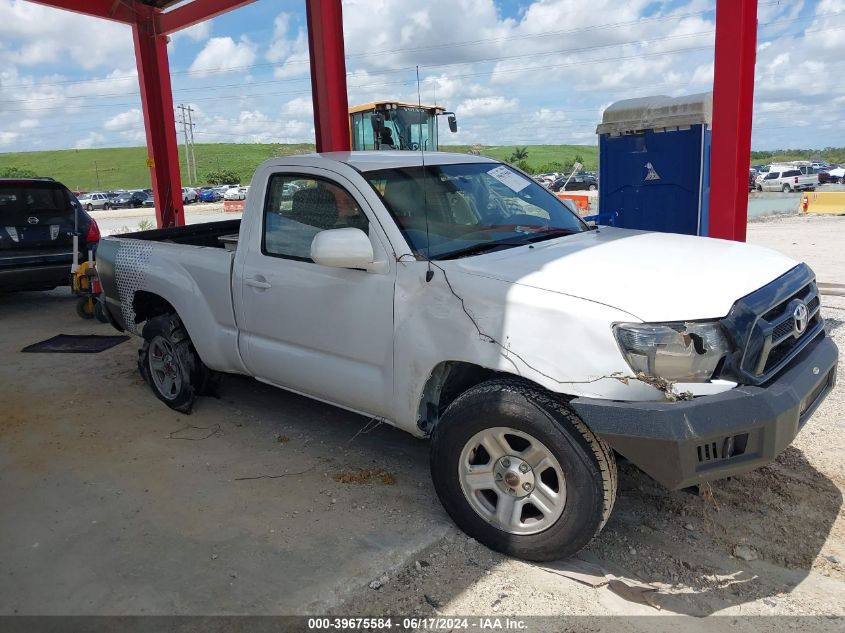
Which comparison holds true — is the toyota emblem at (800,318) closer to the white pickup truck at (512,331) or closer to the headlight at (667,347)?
the white pickup truck at (512,331)

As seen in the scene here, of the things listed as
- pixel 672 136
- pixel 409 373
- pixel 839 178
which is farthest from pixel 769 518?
pixel 839 178

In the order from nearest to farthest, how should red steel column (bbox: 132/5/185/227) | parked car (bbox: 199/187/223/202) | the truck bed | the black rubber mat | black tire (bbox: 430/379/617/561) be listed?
black tire (bbox: 430/379/617/561), the truck bed, the black rubber mat, red steel column (bbox: 132/5/185/227), parked car (bbox: 199/187/223/202)

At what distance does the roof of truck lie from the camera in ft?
12.9

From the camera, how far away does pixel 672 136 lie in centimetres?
A: 671

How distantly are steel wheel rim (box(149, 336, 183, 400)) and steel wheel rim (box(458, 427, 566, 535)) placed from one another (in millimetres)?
2725

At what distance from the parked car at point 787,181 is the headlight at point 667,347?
144 ft

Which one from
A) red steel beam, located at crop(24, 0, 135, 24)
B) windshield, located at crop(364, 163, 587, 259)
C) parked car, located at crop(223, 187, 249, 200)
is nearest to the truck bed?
windshield, located at crop(364, 163, 587, 259)

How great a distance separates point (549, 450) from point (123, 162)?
467 ft

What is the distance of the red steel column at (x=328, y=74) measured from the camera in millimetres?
8914

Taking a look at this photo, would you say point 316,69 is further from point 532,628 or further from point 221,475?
point 532,628

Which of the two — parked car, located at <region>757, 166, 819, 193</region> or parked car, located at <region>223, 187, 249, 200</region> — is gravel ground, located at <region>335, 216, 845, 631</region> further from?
parked car, located at <region>223, 187, 249, 200</region>

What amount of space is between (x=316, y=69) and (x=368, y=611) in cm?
808

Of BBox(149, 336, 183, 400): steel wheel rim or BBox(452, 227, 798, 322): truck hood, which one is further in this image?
BBox(149, 336, 183, 400): steel wheel rim

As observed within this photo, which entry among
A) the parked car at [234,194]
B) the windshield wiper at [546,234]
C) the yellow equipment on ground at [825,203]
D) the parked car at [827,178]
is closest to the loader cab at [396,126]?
the windshield wiper at [546,234]
